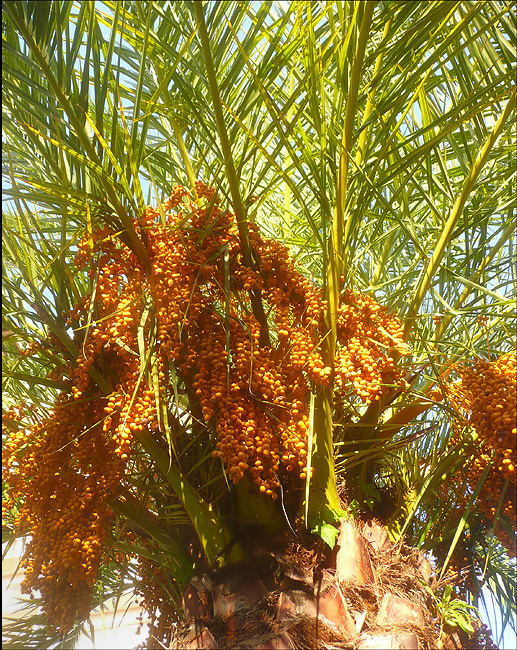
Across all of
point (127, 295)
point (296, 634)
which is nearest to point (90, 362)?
point (127, 295)

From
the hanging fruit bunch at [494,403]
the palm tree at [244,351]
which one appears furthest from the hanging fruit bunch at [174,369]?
the hanging fruit bunch at [494,403]

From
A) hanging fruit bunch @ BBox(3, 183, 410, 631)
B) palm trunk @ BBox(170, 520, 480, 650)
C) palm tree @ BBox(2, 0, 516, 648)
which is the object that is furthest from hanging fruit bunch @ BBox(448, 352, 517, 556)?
palm trunk @ BBox(170, 520, 480, 650)

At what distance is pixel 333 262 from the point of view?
1271mm

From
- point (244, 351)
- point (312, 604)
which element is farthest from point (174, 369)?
point (312, 604)

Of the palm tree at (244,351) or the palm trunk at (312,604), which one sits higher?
the palm tree at (244,351)

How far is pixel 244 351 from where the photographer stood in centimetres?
117

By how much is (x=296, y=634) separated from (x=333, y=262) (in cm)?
75

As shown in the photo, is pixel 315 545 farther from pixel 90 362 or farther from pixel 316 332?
pixel 90 362

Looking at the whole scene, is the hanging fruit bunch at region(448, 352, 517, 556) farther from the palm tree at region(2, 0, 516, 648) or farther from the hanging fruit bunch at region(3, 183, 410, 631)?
the hanging fruit bunch at region(3, 183, 410, 631)

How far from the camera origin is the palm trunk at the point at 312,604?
46.1 inches

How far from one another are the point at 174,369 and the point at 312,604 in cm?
55

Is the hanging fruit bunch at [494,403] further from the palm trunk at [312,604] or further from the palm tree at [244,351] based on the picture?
the palm trunk at [312,604]

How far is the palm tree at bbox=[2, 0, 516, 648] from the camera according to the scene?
114cm

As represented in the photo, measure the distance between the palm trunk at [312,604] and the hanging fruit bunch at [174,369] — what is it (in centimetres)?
19
